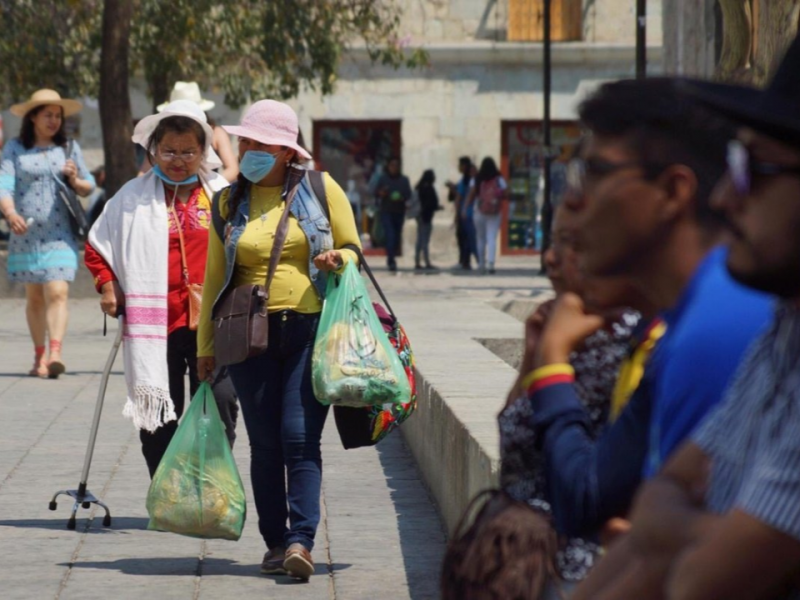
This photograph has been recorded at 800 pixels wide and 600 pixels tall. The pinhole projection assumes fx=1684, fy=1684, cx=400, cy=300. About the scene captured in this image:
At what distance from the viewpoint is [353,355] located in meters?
5.73

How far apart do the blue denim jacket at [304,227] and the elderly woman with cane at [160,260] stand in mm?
668

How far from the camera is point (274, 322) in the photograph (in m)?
5.82

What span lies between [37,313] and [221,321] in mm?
6277

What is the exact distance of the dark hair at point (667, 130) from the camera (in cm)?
206

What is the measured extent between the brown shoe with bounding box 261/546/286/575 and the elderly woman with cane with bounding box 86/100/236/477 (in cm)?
68

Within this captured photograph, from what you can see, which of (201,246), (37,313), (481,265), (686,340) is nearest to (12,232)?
(37,313)

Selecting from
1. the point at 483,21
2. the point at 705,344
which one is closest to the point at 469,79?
the point at 483,21

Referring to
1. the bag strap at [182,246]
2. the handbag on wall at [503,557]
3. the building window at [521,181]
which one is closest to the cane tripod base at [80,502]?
the bag strap at [182,246]

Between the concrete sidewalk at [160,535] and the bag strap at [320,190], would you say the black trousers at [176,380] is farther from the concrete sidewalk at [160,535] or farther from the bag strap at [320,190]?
the bag strap at [320,190]

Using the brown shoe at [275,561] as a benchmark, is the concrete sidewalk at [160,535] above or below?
below

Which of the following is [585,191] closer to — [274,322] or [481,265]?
[274,322]

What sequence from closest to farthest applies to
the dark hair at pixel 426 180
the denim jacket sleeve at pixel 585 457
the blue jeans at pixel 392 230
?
the denim jacket sleeve at pixel 585 457 < the blue jeans at pixel 392 230 < the dark hair at pixel 426 180

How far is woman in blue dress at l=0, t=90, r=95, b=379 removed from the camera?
11.5 meters

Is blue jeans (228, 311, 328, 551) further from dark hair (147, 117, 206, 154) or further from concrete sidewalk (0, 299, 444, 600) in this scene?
dark hair (147, 117, 206, 154)
